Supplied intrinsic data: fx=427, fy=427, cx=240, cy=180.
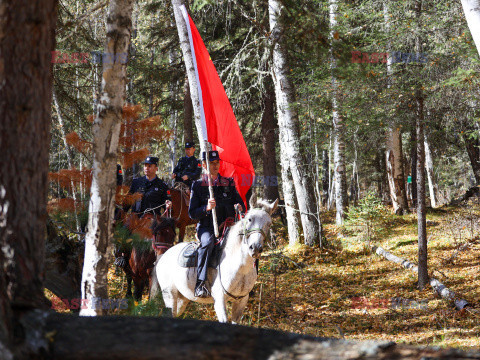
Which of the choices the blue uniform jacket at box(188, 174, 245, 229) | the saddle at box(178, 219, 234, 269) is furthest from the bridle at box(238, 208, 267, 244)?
the blue uniform jacket at box(188, 174, 245, 229)

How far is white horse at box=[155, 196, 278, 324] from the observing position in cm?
585

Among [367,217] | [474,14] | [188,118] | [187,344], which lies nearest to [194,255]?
[187,344]

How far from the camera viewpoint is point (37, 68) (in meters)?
2.81

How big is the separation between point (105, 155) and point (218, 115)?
12.1 ft

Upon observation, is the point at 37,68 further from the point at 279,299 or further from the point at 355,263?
the point at 355,263

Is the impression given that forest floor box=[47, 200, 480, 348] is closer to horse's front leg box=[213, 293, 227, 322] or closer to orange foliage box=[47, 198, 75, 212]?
horse's front leg box=[213, 293, 227, 322]

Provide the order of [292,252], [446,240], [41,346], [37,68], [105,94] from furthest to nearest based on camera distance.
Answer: [446,240]
[292,252]
[105,94]
[37,68]
[41,346]

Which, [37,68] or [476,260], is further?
[476,260]

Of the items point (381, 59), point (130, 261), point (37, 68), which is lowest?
point (130, 261)

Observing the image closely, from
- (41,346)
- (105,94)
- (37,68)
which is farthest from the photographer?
(105,94)

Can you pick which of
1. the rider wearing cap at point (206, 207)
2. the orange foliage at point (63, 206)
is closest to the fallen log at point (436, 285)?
the rider wearing cap at point (206, 207)

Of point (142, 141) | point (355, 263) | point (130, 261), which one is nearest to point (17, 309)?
point (130, 261)

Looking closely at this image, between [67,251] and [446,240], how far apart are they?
1195 cm

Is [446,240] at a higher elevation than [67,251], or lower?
lower
